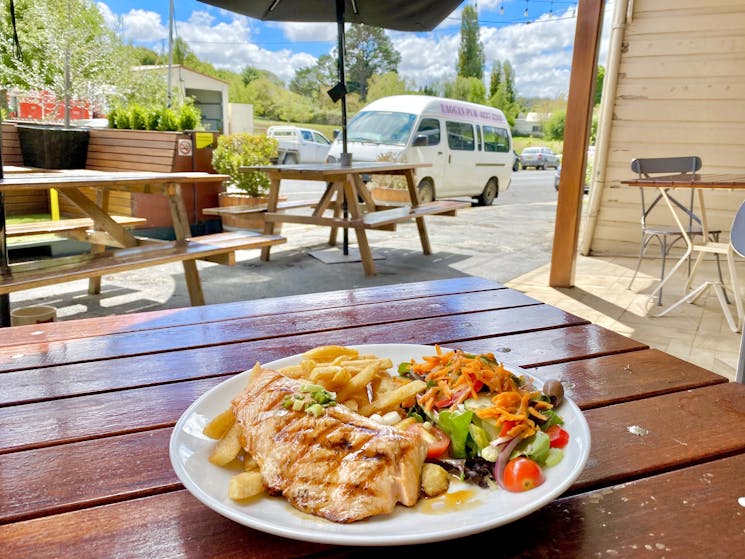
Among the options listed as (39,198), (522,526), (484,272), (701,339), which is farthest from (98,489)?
(39,198)

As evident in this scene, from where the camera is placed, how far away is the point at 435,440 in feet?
2.28

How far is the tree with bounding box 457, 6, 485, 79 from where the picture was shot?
174 ft

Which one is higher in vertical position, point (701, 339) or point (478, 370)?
point (478, 370)

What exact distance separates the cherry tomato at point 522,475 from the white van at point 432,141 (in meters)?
8.26

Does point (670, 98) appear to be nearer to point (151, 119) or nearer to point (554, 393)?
point (151, 119)

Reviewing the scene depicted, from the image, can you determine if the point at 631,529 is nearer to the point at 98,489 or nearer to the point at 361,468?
the point at 361,468

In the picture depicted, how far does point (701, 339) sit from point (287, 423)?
3.36 meters

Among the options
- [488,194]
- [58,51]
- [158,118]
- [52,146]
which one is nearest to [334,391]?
[158,118]

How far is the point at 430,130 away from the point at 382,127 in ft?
2.70

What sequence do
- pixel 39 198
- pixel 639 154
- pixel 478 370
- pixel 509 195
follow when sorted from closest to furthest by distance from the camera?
pixel 478 370, pixel 639 154, pixel 39 198, pixel 509 195

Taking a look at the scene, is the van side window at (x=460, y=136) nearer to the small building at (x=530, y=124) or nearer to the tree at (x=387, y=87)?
the tree at (x=387, y=87)

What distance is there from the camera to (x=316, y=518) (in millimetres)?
565

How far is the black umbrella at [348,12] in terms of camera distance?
15.3 feet

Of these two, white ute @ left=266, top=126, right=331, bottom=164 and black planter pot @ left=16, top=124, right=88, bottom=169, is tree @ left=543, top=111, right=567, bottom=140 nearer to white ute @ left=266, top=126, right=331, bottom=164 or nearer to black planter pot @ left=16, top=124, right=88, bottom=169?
white ute @ left=266, top=126, right=331, bottom=164
